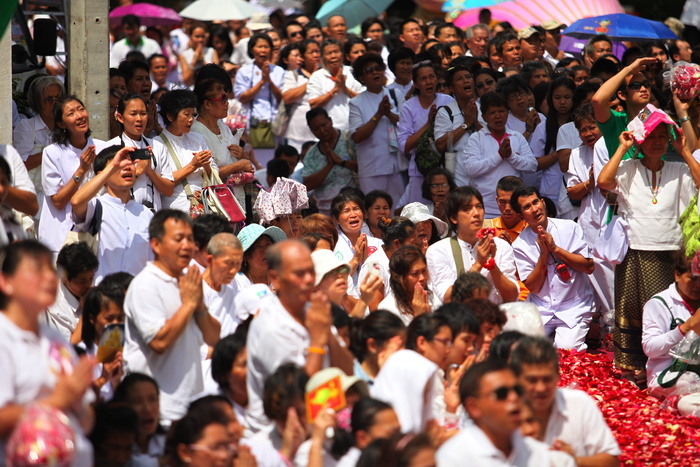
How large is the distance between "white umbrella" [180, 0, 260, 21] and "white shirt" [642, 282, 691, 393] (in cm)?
950

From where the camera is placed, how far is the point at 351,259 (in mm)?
7832

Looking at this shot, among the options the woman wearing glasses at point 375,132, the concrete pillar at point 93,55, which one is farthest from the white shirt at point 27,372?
the woman wearing glasses at point 375,132

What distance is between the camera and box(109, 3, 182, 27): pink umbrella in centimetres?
1582

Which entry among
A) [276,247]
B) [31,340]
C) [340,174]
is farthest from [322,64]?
[31,340]

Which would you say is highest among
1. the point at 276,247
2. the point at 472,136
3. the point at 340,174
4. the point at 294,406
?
the point at 276,247

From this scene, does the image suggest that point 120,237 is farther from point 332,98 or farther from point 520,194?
point 332,98

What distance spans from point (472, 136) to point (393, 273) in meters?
3.01

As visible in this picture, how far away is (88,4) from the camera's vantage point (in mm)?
8000

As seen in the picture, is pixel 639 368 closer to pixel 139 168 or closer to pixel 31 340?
pixel 139 168

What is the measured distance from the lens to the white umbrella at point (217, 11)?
1502 cm

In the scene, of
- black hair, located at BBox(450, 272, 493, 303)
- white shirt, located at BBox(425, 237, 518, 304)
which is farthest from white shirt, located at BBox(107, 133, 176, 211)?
black hair, located at BBox(450, 272, 493, 303)

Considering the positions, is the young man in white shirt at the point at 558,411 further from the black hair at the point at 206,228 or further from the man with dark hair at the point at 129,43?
the man with dark hair at the point at 129,43

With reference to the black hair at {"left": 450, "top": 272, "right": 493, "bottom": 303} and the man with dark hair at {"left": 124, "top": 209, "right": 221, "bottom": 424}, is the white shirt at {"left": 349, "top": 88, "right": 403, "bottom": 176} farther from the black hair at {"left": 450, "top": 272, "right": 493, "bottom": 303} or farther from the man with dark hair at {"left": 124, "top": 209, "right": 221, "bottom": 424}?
the man with dark hair at {"left": 124, "top": 209, "right": 221, "bottom": 424}

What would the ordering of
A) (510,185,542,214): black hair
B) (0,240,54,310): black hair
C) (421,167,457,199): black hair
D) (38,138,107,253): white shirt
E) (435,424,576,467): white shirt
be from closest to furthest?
1. (0,240,54,310): black hair
2. (435,424,576,467): white shirt
3. (38,138,107,253): white shirt
4. (510,185,542,214): black hair
5. (421,167,457,199): black hair
